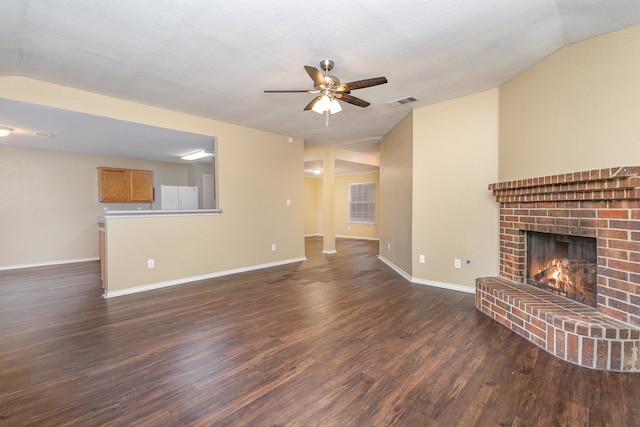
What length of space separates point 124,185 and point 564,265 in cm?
815

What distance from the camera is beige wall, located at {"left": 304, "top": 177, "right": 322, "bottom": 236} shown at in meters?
10.7

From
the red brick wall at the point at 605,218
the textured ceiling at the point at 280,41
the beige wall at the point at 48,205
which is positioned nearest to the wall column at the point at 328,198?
the textured ceiling at the point at 280,41

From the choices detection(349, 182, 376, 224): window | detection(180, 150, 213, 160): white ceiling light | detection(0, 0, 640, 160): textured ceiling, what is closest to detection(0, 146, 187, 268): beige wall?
detection(180, 150, 213, 160): white ceiling light

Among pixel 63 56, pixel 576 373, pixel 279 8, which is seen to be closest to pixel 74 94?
pixel 63 56

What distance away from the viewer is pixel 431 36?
2295mm

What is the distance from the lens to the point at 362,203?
9719mm

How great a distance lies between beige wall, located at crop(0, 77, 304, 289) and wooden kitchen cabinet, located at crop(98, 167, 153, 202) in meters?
0.33

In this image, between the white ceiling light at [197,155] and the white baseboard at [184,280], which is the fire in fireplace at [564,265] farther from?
the white ceiling light at [197,155]

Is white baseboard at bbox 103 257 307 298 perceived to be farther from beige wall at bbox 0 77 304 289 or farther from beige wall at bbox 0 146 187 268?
beige wall at bbox 0 146 187 268

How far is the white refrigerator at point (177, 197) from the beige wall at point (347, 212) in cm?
511

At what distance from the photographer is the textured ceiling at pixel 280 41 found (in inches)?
77.1

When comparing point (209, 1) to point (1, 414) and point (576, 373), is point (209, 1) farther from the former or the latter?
point (576, 373)

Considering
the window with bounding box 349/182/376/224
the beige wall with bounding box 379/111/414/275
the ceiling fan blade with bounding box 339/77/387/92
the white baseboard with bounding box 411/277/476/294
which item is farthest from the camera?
the window with bounding box 349/182/376/224

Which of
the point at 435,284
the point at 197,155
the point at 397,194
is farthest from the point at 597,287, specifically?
the point at 197,155
